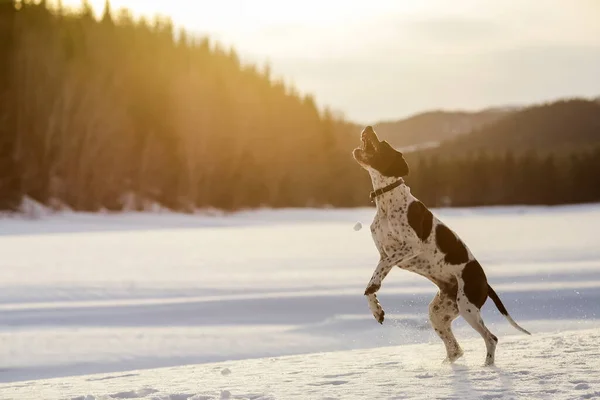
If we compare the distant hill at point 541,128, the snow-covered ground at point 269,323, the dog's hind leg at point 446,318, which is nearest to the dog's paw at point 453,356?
the dog's hind leg at point 446,318

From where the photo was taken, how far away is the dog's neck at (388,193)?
22.6 feet

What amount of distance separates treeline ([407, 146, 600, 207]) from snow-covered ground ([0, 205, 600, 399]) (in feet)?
138

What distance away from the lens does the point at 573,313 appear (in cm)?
1052

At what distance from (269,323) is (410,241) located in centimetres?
382

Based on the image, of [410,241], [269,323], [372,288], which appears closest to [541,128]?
[269,323]

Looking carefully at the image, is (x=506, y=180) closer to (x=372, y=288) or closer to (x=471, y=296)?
(x=471, y=296)

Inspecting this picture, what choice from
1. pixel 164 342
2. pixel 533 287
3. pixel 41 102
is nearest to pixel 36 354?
pixel 164 342

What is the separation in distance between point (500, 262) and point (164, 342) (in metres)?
9.60

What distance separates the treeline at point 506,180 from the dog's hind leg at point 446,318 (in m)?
55.1

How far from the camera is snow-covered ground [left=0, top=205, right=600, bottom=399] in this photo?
6.32m

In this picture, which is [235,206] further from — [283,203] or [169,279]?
[169,279]

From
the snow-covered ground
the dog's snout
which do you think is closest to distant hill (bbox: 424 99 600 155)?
the snow-covered ground

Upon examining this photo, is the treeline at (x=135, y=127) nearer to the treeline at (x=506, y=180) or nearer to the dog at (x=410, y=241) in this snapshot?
the treeline at (x=506, y=180)

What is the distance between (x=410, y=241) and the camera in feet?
22.5
